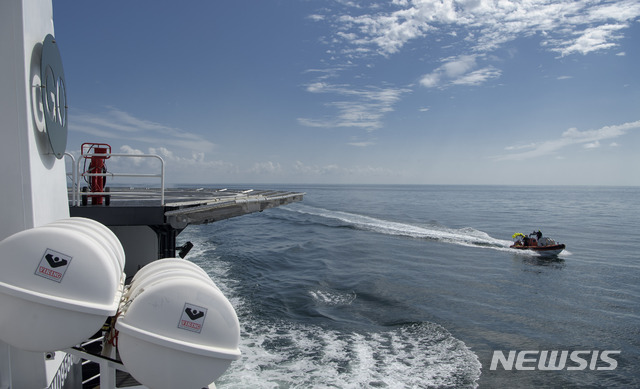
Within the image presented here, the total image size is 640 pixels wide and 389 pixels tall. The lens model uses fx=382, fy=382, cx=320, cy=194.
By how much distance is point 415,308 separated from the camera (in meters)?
15.3

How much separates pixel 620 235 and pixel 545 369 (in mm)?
36165

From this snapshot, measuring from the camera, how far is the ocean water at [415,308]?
10.2 m

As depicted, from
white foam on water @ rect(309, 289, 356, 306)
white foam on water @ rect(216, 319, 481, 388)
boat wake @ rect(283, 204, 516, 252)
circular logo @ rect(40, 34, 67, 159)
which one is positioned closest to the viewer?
circular logo @ rect(40, 34, 67, 159)

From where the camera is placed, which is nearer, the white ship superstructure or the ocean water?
the white ship superstructure

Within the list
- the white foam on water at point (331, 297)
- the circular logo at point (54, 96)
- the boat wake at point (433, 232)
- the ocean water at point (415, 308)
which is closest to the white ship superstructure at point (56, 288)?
the circular logo at point (54, 96)

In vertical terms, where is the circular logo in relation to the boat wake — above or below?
above

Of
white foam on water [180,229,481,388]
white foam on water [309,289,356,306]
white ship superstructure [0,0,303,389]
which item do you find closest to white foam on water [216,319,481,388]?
white foam on water [180,229,481,388]

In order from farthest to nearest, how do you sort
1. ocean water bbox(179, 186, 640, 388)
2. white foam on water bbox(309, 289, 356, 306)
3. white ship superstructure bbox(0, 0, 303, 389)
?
white foam on water bbox(309, 289, 356, 306), ocean water bbox(179, 186, 640, 388), white ship superstructure bbox(0, 0, 303, 389)

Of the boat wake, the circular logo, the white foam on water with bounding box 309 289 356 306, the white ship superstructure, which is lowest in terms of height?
the boat wake

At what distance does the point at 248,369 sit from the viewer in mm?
9664

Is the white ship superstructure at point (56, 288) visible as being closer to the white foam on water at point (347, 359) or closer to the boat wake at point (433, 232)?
the white foam on water at point (347, 359)

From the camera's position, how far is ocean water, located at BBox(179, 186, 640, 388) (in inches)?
404

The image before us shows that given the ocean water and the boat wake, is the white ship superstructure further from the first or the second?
the boat wake

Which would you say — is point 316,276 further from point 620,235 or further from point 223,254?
point 620,235
